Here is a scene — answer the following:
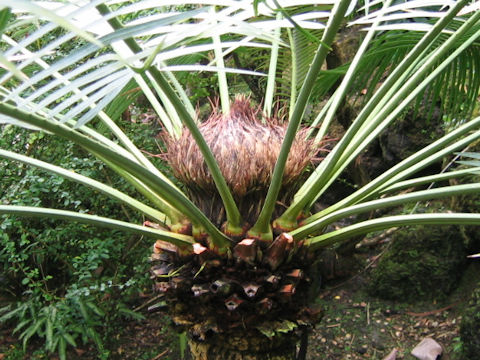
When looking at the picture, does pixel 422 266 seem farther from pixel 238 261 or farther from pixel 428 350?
pixel 238 261

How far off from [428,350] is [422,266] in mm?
464

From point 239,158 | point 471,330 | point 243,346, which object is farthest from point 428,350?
point 239,158

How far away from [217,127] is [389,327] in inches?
58.1

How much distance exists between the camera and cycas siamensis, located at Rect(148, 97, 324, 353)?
931 millimetres

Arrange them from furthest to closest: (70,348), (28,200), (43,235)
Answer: (70,348) → (43,235) → (28,200)

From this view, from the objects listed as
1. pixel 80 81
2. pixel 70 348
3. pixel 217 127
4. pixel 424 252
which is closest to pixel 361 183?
pixel 424 252

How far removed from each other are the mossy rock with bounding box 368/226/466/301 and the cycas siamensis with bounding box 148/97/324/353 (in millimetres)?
1384

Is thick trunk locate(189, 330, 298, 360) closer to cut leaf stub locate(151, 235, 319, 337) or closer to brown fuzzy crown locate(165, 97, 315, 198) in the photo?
cut leaf stub locate(151, 235, 319, 337)

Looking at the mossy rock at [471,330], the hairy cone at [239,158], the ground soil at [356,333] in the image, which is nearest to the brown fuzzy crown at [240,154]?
the hairy cone at [239,158]

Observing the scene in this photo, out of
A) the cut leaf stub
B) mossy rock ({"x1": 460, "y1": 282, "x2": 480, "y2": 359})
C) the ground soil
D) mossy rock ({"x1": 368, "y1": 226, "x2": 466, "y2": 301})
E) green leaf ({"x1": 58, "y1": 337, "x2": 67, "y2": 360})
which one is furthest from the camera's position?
mossy rock ({"x1": 368, "y1": 226, "x2": 466, "y2": 301})


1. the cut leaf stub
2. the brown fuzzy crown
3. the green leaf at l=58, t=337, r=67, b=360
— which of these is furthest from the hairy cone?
the green leaf at l=58, t=337, r=67, b=360

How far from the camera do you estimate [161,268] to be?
101 centimetres

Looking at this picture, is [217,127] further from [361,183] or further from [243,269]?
[361,183]

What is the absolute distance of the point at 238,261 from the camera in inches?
36.6
